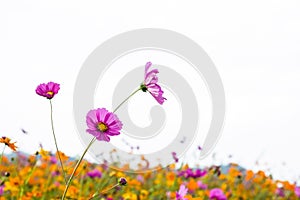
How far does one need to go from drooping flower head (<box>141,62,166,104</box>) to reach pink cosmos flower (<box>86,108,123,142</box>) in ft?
0.35

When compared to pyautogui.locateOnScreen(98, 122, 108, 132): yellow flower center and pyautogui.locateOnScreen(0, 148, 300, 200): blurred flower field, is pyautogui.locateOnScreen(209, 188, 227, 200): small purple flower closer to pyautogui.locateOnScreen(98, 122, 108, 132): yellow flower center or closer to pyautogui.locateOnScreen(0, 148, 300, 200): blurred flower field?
pyautogui.locateOnScreen(0, 148, 300, 200): blurred flower field

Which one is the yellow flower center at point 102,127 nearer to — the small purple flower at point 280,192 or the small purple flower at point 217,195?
the small purple flower at point 217,195

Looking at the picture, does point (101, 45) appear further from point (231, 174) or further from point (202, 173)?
point (231, 174)

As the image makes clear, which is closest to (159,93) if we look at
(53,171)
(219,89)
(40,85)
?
(40,85)

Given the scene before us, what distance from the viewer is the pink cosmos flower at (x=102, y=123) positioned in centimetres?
114

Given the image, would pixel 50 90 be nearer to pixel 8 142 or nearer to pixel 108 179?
pixel 8 142

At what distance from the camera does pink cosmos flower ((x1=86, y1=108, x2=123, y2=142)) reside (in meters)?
1.14

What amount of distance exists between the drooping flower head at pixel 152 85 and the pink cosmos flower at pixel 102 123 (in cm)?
11

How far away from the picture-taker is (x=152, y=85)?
47.0 inches

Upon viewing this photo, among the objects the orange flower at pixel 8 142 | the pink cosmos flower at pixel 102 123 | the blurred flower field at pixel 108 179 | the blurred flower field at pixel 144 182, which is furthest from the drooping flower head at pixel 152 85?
the blurred flower field at pixel 144 182

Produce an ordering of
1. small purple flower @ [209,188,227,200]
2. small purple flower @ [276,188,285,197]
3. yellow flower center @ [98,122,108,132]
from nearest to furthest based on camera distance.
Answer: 1. yellow flower center @ [98,122,108,132]
2. small purple flower @ [209,188,227,200]
3. small purple flower @ [276,188,285,197]

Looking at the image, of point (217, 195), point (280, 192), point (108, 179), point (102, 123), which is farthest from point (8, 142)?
point (280, 192)

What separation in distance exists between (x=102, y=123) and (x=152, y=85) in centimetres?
15

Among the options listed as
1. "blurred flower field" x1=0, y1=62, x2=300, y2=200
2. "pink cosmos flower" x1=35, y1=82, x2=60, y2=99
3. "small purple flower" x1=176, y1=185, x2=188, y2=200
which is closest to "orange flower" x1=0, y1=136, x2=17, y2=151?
"blurred flower field" x1=0, y1=62, x2=300, y2=200
